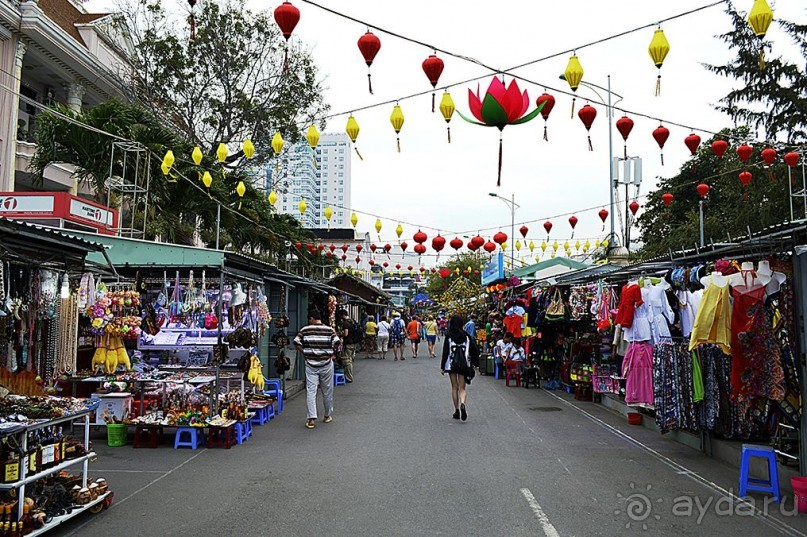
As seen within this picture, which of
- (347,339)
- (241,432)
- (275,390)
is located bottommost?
(241,432)

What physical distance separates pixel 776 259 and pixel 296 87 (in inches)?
787

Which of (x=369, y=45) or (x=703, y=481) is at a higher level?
(x=369, y=45)

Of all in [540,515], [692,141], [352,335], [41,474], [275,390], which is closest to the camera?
[41,474]

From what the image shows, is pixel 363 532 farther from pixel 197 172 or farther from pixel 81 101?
pixel 81 101

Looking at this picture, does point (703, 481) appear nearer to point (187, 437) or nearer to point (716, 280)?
point (716, 280)

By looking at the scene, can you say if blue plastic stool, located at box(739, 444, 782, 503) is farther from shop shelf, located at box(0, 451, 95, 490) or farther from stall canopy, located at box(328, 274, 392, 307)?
stall canopy, located at box(328, 274, 392, 307)

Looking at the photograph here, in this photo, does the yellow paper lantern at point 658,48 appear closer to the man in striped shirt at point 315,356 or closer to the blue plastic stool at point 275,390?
the man in striped shirt at point 315,356

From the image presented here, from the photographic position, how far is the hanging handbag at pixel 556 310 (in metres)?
14.5

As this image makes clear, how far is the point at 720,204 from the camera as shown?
101 ft

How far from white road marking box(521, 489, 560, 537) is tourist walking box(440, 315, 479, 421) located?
15.4ft

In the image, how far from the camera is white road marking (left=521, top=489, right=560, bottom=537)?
533cm

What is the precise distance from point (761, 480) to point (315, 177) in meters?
35.5

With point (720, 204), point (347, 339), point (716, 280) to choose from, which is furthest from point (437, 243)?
point (720, 204)

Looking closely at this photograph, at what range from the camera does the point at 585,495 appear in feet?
21.3
